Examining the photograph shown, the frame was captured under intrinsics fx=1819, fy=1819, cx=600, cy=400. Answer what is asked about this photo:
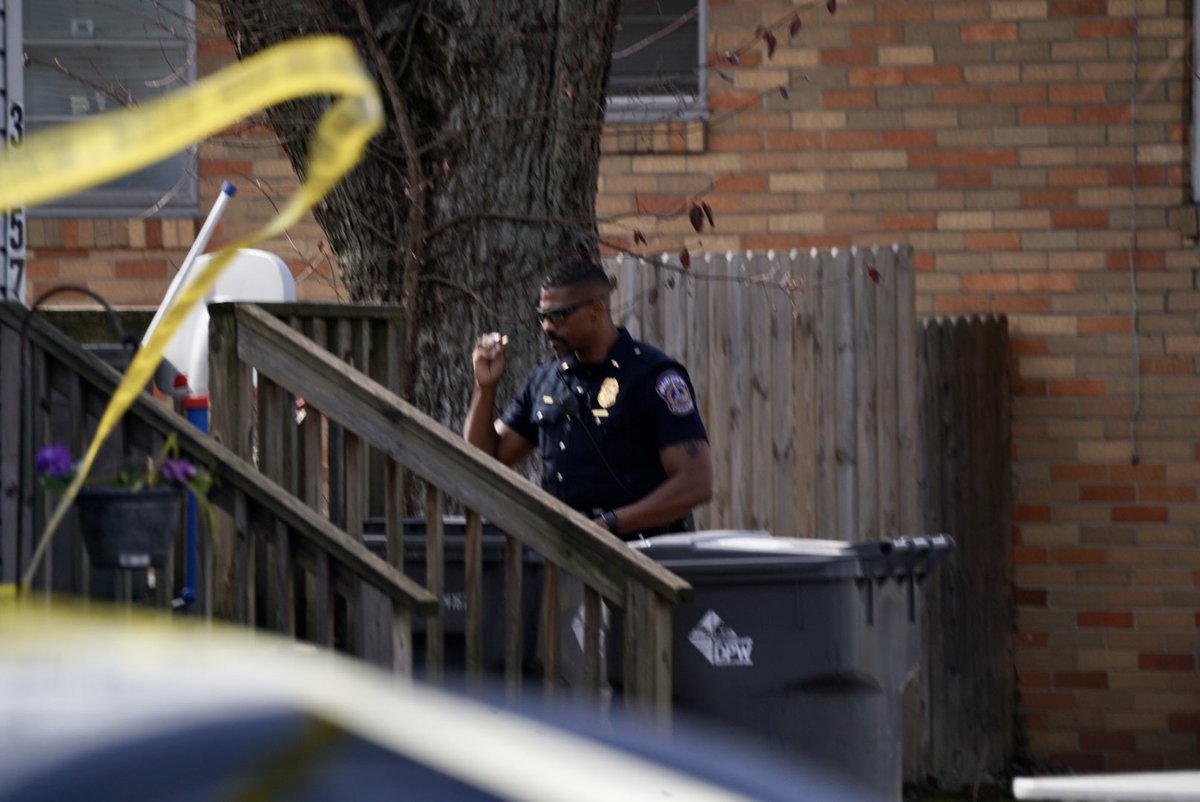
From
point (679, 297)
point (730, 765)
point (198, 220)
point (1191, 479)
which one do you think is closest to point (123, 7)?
point (198, 220)

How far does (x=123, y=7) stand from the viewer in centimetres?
877

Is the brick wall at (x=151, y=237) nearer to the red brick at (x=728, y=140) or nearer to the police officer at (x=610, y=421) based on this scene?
the red brick at (x=728, y=140)

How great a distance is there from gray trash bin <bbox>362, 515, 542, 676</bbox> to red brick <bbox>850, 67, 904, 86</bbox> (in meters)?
4.22

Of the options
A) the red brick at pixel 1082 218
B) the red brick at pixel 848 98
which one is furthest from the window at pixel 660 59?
the red brick at pixel 1082 218

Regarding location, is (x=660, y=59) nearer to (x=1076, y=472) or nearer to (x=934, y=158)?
(x=934, y=158)

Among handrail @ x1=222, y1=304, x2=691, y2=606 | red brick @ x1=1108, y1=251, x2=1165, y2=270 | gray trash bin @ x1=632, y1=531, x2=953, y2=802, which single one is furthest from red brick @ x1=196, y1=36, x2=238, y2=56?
gray trash bin @ x1=632, y1=531, x2=953, y2=802

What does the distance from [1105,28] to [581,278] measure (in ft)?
13.3

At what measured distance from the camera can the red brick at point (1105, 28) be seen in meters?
8.45

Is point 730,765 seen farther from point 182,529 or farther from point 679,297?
point 679,297

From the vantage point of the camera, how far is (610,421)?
537 cm

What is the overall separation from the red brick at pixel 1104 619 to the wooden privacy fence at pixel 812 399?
1.33m

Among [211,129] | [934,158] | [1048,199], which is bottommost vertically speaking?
[211,129]

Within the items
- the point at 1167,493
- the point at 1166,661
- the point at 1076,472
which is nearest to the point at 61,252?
the point at 1076,472

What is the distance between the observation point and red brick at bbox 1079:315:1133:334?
8.41 m
